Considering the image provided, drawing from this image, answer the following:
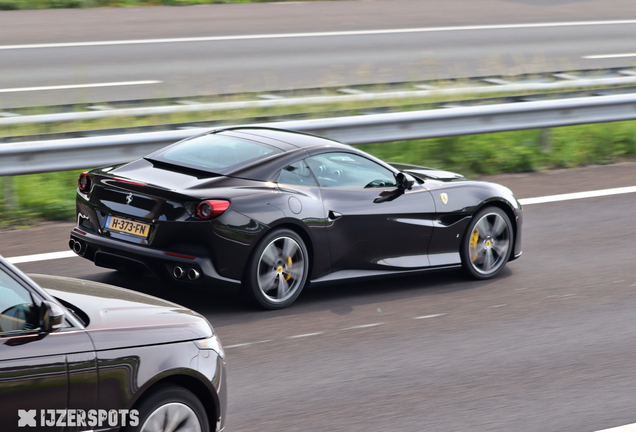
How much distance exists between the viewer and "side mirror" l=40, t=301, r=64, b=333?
347 centimetres

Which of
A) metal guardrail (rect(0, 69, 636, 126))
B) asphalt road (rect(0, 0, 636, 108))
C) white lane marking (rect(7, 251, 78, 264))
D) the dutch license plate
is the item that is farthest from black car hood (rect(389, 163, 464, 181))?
asphalt road (rect(0, 0, 636, 108))

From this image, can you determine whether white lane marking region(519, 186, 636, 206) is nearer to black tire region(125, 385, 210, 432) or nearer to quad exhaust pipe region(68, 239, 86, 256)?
quad exhaust pipe region(68, 239, 86, 256)

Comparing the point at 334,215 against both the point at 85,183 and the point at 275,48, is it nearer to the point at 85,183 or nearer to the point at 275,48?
the point at 85,183

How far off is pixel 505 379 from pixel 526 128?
6731 millimetres

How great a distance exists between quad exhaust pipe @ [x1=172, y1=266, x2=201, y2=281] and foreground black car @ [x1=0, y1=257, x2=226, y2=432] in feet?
7.11

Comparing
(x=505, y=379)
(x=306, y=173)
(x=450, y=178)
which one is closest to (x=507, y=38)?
(x=450, y=178)

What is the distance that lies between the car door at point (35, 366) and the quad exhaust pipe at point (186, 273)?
9.65 feet

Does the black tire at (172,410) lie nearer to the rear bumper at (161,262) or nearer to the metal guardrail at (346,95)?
the rear bumper at (161,262)

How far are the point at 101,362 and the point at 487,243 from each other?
525 cm

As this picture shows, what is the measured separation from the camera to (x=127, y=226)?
6777 millimetres

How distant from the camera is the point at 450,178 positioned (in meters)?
8.35

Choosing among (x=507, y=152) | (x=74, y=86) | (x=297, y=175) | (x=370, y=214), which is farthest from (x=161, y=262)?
(x=74, y=86)

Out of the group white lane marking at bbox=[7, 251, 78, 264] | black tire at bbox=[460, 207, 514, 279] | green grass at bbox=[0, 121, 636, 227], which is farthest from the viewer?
green grass at bbox=[0, 121, 636, 227]

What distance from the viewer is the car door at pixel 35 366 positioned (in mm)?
3355
